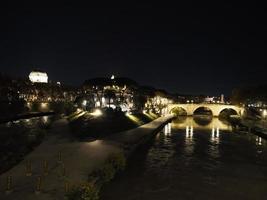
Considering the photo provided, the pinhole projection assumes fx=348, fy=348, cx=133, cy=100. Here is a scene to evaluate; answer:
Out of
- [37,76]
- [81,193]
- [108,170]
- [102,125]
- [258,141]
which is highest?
[37,76]

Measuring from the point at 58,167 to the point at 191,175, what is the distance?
11575mm

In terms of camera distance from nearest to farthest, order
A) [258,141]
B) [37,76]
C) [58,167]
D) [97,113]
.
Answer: [58,167] → [258,141] → [97,113] → [37,76]

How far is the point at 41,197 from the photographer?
53.3 feet

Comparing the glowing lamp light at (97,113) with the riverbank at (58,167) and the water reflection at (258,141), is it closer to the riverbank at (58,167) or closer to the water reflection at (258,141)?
the riverbank at (58,167)

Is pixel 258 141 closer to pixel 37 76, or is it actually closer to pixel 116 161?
pixel 116 161

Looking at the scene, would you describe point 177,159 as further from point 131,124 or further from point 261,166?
point 131,124

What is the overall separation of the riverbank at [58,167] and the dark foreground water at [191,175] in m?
2.09

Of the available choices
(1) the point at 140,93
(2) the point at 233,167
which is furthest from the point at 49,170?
(1) the point at 140,93

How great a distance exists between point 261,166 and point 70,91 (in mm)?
98814

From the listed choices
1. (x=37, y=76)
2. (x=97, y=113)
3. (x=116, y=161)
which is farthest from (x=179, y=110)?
(x=116, y=161)

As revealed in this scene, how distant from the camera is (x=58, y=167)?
22.7 meters

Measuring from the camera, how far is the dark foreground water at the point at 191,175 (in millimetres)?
22953

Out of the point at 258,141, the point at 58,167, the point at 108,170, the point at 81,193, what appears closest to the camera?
the point at 81,193

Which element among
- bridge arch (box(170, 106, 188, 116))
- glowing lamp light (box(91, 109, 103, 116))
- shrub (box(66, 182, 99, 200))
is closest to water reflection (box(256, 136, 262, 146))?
glowing lamp light (box(91, 109, 103, 116))
